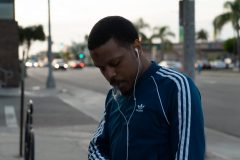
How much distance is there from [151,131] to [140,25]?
8441cm

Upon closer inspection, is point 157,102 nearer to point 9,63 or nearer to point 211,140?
point 211,140

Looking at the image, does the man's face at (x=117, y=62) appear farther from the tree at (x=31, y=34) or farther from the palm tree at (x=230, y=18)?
the palm tree at (x=230, y=18)

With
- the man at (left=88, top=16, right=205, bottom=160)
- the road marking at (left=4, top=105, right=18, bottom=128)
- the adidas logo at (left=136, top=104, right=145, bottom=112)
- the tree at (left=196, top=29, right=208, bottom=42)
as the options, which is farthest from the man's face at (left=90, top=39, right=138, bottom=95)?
the tree at (left=196, top=29, right=208, bottom=42)

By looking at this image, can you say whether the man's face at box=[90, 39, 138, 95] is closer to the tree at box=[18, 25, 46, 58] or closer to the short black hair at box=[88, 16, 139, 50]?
the short black hair at box=[88, 16, 139, 50]

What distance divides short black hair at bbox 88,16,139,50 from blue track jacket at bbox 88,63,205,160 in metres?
0.19

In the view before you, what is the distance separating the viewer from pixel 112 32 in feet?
8.40

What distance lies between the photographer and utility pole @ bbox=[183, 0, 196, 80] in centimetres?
943

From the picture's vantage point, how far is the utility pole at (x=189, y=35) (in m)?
9.43

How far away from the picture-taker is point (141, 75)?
104 inches

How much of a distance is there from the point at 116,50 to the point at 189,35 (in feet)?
23.1

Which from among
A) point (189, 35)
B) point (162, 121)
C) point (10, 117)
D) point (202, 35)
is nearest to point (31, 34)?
point (10, 117)

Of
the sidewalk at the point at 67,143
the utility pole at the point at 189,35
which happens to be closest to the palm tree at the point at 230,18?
the sidewalk at the point at 67,143

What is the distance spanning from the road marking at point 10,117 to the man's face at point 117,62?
11.5 meters

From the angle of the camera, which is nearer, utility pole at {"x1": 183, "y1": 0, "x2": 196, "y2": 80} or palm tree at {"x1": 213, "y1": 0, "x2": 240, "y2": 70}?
utility pole at {"x1": 183, "y1": 0, "x2": 196, "y2": 80}
